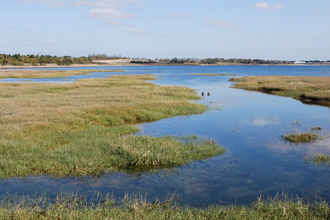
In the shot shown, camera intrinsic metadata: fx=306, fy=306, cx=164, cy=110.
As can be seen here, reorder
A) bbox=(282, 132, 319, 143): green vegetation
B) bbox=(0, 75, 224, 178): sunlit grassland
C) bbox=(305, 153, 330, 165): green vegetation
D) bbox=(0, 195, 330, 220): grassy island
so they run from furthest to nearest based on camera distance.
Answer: bbox=(282, 132, 319, 143): green vegetation → bbox=(305, 153, 330, 165): green vegetation → bbox=(0, 75, 224, 178): sunlit grassland → bbox=(0, 195, 330, 220): grassy island

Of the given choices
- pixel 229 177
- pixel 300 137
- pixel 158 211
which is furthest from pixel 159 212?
pixel 300 137

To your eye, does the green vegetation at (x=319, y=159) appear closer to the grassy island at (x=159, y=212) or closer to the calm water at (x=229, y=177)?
the calm water at (x=229, y=177)

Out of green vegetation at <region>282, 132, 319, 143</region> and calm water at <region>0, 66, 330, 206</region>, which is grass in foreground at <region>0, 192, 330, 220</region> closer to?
calm water at <region>0, 66, 330, 206</region>

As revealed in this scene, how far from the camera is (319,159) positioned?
15672 millimetres

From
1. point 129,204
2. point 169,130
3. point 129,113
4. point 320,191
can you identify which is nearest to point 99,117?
point 129,113

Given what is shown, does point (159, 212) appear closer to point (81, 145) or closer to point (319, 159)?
point (81, 145)

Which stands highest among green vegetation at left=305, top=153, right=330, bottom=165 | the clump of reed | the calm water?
the clump of reed

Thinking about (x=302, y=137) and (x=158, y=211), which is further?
(x=302, y=137)

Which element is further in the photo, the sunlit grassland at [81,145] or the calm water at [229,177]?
the sunlit grassland at [81,145]

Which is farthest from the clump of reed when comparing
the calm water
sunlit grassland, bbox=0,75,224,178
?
sunlit grassland, bbox=0,75,224,178

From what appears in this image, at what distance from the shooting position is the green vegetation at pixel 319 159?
50.6 feet

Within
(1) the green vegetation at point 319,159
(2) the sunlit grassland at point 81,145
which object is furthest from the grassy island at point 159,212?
(1) the green vegetation at point 319,159

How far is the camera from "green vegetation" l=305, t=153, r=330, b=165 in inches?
607

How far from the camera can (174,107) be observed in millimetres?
31125
